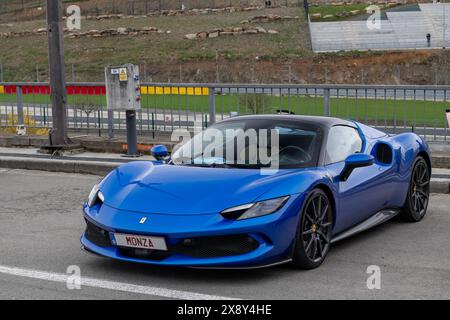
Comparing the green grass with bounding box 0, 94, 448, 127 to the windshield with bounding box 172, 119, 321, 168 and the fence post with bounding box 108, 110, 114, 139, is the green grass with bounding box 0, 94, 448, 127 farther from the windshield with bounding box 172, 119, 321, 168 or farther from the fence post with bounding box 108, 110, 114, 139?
the windshield with bounding box 172, 119, 321, 168

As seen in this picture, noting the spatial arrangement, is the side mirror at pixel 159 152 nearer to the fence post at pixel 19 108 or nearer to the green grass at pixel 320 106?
the green grass at pixel 320 106

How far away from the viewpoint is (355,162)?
6906 millimetres

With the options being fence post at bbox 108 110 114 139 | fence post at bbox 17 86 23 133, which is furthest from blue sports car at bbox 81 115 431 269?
fence post at bbox 17 86 23 133

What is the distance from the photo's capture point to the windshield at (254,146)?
6828 millimetres

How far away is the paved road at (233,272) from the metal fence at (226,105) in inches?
174

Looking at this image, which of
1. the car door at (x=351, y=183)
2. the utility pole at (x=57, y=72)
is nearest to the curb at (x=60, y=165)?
the utility pole at (x=57, y=72)

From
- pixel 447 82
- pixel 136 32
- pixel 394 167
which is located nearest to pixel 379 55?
pixel 447 82

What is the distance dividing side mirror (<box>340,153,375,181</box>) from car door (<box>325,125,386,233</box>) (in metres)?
0.04

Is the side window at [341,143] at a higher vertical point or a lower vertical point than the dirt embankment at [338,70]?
higher

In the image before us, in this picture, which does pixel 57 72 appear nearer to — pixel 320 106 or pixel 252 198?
pixel 320 106

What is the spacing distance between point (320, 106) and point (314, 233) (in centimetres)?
794

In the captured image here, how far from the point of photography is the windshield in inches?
269

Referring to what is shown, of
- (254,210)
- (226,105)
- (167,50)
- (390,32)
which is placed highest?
(254,210)

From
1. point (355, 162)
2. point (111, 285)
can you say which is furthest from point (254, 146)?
point (111, 285)
